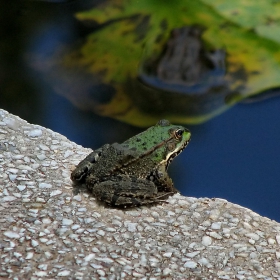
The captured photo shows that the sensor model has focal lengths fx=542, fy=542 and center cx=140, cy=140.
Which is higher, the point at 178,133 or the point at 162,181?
the point at 178,133

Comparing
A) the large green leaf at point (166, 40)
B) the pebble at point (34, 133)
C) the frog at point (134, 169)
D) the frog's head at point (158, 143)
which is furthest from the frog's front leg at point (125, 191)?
the large green leaf at point (166, 40)

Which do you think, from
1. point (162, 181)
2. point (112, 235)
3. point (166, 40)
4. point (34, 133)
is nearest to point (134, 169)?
point (162, 181)

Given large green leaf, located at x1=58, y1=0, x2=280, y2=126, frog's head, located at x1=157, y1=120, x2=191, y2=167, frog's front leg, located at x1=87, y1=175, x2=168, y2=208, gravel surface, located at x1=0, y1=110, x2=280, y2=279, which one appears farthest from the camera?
large green leaf, located at x1=58, y1=0, x2=280, y2=126

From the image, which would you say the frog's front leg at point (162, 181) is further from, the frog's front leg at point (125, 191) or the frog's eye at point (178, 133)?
the frog's eye at point (178, 133)

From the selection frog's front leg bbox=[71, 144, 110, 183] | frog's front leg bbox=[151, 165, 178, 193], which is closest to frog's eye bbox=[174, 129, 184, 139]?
frog's front leg bbox=[151, 165, 178, 193]

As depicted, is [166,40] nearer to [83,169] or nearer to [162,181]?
[162,181]

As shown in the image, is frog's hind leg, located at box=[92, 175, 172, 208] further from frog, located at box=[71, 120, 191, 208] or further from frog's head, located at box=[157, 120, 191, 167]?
frog's head, located at box=[157, 120, 191, 167]

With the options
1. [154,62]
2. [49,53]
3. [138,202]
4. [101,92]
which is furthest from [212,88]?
[138,202]
